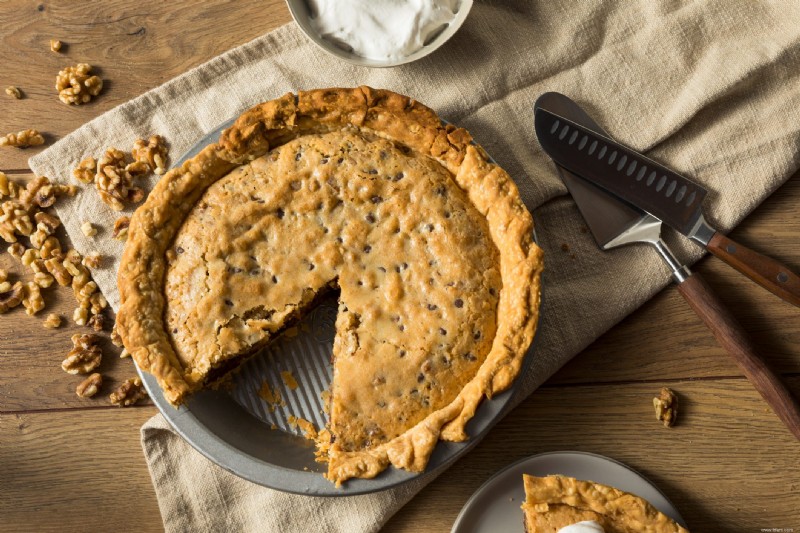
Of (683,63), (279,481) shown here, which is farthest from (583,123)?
(279,481)

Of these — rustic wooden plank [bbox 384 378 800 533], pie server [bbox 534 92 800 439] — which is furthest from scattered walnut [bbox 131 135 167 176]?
rustic wooden plank [bbox 384 378 800 533]

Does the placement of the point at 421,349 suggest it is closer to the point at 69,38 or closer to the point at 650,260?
the point at 650,260

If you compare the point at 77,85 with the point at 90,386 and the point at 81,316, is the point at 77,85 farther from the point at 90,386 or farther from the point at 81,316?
the point at 90,386

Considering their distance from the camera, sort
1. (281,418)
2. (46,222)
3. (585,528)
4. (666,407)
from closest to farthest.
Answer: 1. (585,528)
2. (281,418)
3. (666,407)
4. (46,222)

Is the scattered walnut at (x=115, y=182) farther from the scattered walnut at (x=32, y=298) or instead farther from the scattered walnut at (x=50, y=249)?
the scattered walnut at (x=32, y=298)

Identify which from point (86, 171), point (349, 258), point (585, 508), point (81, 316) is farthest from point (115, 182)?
point (585, 508)

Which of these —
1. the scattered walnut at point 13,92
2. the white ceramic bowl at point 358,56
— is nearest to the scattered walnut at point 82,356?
the scattered walnut at point 13,92
